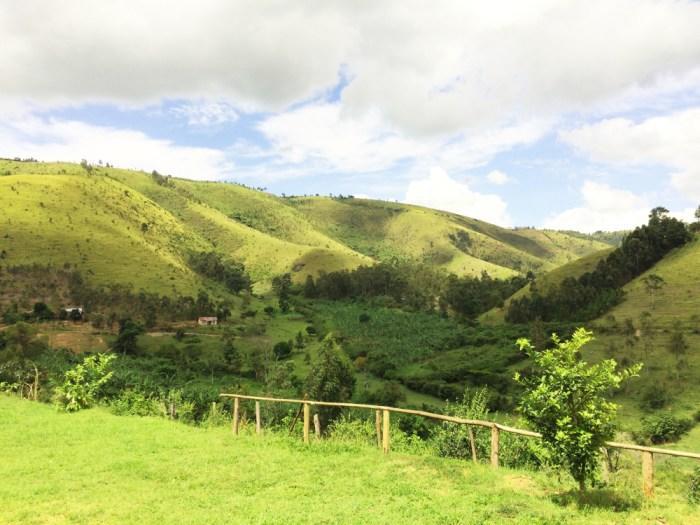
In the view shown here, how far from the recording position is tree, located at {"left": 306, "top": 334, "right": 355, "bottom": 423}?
6222 centimetres

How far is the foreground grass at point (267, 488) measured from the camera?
36.7 feet

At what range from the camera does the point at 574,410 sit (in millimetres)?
11594

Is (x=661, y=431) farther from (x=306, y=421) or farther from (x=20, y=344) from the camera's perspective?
(x=20, y=344)

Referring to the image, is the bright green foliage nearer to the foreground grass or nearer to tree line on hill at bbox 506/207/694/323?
the foreground grass

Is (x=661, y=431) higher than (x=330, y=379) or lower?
lower

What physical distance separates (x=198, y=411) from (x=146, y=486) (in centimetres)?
→ 3902

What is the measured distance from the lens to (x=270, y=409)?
1944 inches

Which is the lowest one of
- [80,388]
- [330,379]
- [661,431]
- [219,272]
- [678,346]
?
[661,431]

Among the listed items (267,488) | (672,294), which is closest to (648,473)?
(267,488)

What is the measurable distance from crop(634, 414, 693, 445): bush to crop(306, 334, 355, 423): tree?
108ft

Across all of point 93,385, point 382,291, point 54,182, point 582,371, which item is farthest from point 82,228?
point 582,371

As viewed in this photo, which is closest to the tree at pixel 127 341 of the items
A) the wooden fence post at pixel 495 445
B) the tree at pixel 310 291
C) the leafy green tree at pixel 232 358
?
the leafy green tree at pixel 232 358

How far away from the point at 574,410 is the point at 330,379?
53772 millimetres

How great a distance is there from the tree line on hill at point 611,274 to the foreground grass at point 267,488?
99.8m
